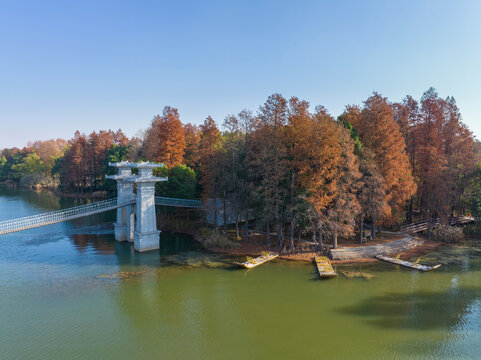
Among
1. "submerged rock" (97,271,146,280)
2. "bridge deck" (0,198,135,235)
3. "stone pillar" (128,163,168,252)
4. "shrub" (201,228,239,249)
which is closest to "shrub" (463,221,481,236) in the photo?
"shrub" (201,228,239,249)

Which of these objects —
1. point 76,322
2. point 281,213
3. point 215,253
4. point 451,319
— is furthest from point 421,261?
point 76,322

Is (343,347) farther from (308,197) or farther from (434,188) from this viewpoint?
(434,188)

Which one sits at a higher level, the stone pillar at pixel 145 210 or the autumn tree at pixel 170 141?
the autumn tree at pixel 170 141

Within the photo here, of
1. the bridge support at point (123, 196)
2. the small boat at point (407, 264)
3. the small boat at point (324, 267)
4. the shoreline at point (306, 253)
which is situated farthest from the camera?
the bridge support at point (123, 196)

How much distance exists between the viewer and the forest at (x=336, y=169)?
22.1 m

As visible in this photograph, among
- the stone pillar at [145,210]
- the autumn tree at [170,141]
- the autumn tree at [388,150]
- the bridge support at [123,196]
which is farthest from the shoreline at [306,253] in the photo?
the autumn tree at [170,141]

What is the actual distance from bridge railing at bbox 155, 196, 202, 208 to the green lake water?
7.20 meters

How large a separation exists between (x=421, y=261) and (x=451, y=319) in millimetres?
8789

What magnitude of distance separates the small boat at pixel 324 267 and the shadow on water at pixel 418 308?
3133 millimetres

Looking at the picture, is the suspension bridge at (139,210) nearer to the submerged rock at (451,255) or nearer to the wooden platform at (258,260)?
the wooden platform at (258,260)

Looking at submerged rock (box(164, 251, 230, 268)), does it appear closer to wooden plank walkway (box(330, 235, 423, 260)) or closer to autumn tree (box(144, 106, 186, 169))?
wooden plank walkway (box(330, 235, 423, 260))

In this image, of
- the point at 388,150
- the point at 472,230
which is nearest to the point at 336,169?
the point at 388,150

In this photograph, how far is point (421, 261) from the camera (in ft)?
73.4

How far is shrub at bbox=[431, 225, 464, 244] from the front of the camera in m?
27.5
